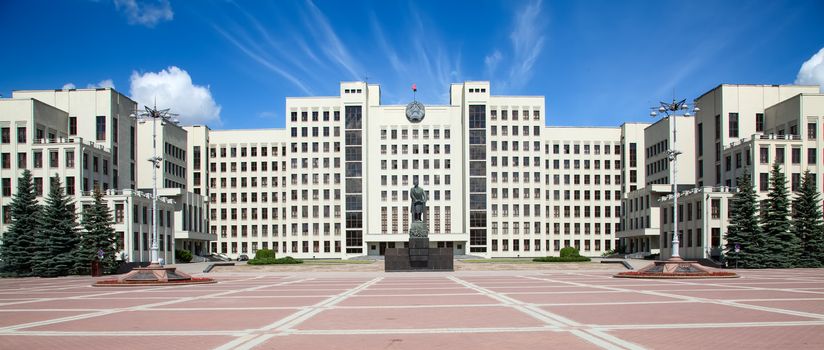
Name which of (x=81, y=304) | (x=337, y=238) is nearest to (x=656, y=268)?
(x=81, y=304)

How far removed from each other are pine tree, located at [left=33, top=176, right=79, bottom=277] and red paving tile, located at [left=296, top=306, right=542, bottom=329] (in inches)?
1423

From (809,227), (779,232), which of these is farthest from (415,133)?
→ (809,227)

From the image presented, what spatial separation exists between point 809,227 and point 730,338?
4835cm

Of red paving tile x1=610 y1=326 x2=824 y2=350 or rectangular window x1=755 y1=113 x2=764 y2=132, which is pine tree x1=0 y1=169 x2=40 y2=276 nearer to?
red paving tile x1=610 y1=326 x2=824 y2=350

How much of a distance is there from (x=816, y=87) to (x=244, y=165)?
7748 cm

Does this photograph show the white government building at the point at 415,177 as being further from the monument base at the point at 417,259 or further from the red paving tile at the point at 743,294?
the red paving tile at the point at 743,294

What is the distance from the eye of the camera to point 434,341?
10.8 m

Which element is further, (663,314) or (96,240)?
(96,240)

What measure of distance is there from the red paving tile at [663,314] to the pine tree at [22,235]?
41.5 m

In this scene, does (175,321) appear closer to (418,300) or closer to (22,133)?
(418,300)

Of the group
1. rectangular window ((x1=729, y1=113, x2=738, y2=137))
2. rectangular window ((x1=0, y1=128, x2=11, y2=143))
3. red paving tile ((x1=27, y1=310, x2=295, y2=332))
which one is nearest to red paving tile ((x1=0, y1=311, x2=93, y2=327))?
red paving tile ((x1=27, y1=310, x2=295, y2=332))

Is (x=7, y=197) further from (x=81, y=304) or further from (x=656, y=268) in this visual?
(x=656, y=268)

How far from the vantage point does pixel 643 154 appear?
323ft

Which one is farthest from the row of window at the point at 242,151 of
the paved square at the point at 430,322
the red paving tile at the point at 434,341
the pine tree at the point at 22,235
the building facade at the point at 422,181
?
the red paving tile at the point at 434,341
